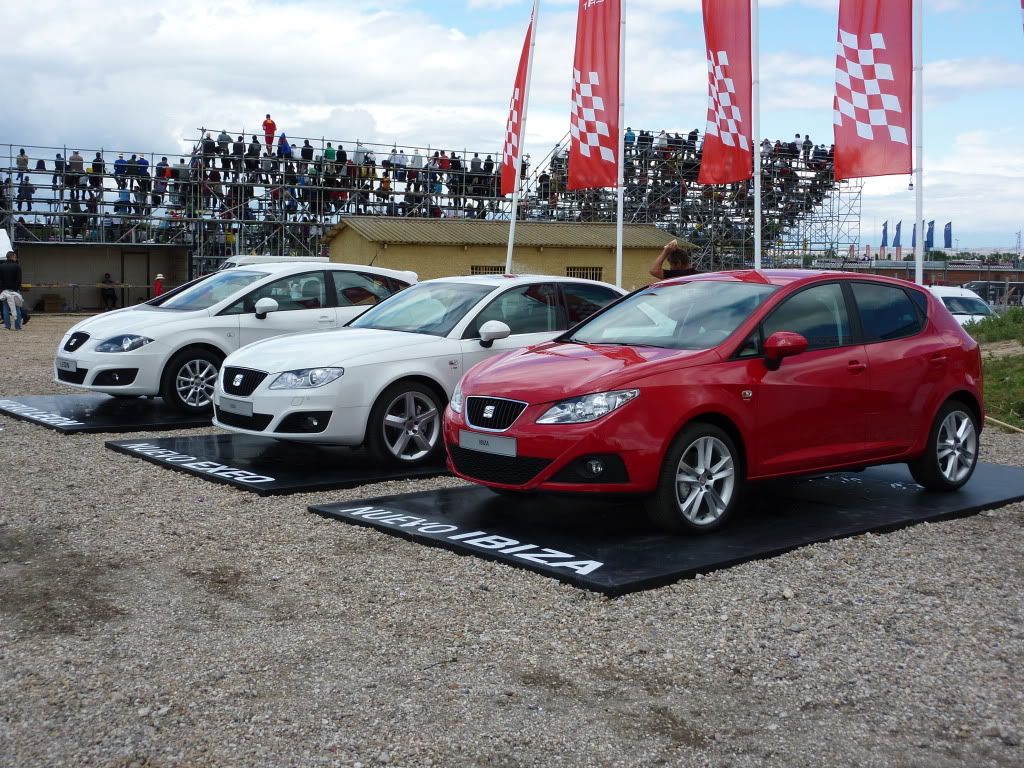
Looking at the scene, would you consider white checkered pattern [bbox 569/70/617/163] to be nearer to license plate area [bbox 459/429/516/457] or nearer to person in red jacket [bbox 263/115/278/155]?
license plate area [bbox 459/429/516/457]

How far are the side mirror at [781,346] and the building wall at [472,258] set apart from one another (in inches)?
1052

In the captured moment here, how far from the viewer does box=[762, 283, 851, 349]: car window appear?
23.6 feet

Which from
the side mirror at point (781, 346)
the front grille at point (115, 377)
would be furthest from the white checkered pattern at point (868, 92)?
the front grille at point (115, 377)

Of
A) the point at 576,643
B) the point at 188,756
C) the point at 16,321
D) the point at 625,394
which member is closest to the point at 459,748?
the point at 188,756

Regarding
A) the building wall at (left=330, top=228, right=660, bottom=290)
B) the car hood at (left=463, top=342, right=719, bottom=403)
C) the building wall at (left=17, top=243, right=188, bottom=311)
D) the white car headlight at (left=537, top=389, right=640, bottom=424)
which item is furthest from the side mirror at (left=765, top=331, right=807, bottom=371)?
the building wall at (left=17, top=243, right=188, bottom=311)

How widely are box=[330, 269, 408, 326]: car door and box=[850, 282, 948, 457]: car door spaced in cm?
573

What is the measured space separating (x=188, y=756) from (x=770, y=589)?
306cm

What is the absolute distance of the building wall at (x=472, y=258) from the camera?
34.0m

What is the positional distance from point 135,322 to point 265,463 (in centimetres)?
346

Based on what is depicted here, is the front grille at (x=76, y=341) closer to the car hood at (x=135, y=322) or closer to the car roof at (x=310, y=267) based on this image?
the car hood at (x=135, y=322)

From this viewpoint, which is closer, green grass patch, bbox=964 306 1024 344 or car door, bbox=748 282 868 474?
car door, bbox=748 282 868 474

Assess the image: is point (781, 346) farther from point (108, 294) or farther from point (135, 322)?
point (108, 294)

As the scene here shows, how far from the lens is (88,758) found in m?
3.61

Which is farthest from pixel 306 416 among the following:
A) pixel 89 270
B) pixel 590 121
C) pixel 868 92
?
pixel 89 270
